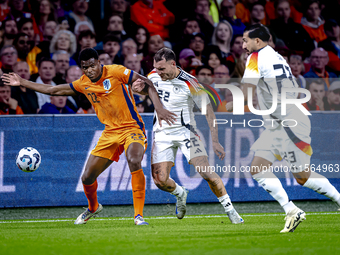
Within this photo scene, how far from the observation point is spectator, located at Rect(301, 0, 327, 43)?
11.6 metres

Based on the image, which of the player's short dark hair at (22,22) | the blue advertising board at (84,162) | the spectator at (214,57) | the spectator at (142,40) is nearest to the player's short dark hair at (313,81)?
the blue advertising board at (84,162)

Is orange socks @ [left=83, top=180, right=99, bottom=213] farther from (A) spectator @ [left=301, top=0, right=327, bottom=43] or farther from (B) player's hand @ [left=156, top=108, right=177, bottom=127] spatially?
(A) spectator @ [left=301, top=0, right=327, bottom=43]

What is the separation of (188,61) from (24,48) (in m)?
3.27

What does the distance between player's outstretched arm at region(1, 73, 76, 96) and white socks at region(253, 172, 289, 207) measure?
8.96 ft

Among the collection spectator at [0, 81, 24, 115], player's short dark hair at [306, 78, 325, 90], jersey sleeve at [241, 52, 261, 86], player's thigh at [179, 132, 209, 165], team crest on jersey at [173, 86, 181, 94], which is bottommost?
player's thigh at [179, 132, 209, 165]

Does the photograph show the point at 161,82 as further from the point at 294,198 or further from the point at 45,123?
the point at 294,198

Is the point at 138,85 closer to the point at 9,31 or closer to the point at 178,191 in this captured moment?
the point at 178,191

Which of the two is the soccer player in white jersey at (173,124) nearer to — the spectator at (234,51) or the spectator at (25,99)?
the spectator at (25,99)

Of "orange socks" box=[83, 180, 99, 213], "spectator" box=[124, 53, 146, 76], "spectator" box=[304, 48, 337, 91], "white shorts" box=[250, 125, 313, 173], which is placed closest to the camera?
"white shorts" box=[250, 125, 313, 173]

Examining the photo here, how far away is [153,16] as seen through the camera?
10.8 m

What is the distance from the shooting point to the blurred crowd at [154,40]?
898 centimetres

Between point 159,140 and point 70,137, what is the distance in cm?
232

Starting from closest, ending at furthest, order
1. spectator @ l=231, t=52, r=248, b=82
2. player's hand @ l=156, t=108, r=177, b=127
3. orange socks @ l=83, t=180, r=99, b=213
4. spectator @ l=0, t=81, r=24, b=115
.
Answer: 1. player's hand @ l=156, t=108, r=177, b=127
2. orange socks @ l=83, t=180, r=99, b=213
3. spectator @ l=0, t=81, r=24, b=115
4. spectator @ l=231, t=52, r=248, b=82

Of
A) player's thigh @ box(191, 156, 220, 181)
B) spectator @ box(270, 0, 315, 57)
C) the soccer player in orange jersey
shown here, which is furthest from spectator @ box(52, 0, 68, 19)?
player's thigh @ box(191, 156, 220, 181)
